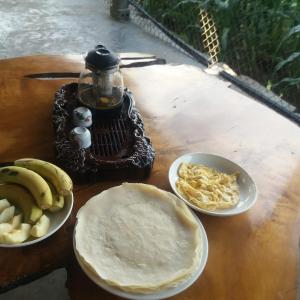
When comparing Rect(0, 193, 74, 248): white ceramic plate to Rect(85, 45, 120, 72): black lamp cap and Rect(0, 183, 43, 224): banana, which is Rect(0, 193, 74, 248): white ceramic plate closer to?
Rect(0, 183, 43, 224): banana

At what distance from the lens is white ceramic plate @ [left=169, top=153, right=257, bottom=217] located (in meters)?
1.06

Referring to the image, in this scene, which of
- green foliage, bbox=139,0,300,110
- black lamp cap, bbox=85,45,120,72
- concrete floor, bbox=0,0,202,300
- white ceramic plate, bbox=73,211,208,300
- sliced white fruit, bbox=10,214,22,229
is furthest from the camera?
concrete floor, bbox=0,0,202,300

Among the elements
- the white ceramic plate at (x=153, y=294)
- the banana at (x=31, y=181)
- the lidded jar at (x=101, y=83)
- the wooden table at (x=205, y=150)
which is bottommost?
the wooden table at (x=205, y=150)

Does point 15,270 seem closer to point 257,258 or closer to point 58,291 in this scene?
point 257,258

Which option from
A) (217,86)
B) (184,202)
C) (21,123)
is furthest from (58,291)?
(217,86)

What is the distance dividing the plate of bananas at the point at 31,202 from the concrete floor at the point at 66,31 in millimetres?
2405

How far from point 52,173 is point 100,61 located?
0.44 m

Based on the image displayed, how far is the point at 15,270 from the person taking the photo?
846 millimetres

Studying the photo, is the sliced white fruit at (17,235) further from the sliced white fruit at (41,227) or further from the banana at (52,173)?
the banana at (52,173)

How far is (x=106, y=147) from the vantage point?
1215mm

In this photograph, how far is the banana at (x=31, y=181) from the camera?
0.95 metres

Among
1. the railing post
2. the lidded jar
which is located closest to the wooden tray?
the lidded jar

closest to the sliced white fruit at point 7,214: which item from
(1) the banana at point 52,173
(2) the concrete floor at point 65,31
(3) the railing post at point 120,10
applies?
(1) the banana at point 52,173

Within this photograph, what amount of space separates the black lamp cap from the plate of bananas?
40 cm
